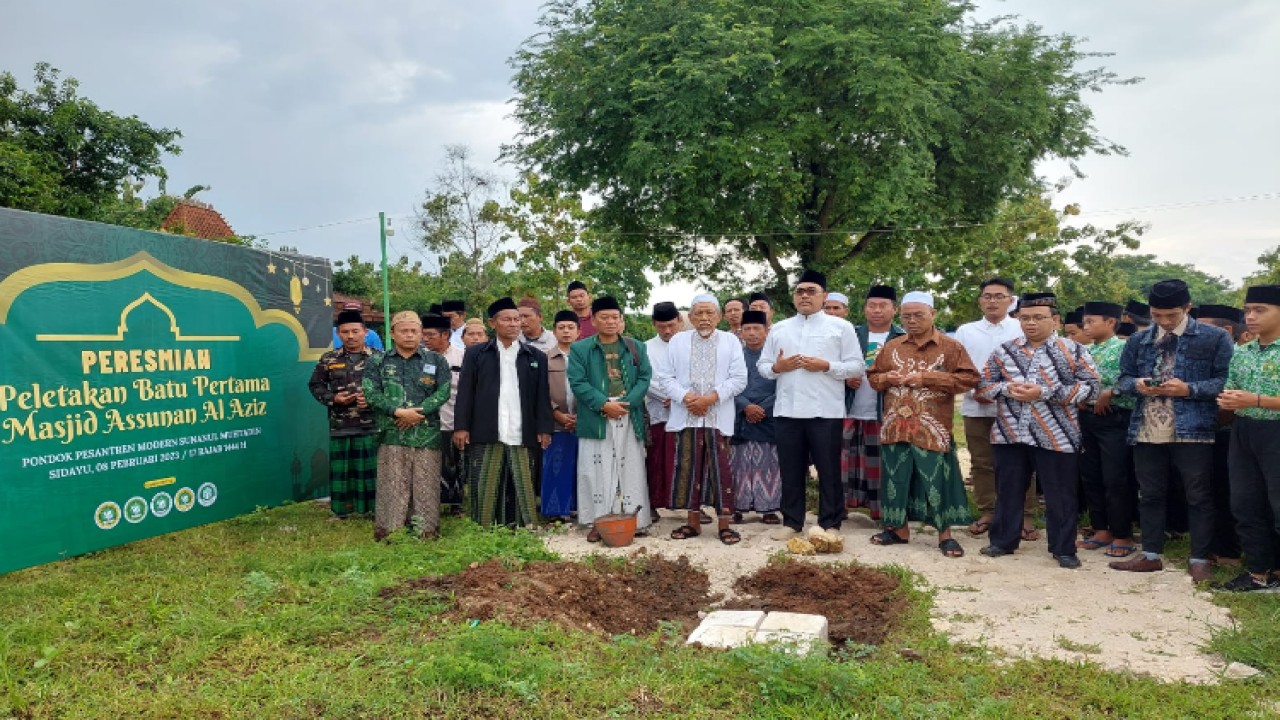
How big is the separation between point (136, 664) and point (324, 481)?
400 centimetres

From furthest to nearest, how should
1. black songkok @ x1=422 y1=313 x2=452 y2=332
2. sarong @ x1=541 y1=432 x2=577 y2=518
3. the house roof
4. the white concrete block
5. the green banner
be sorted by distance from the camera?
1. the house roof
2. black songkok @ x1=422 y1=313 x2=452 y2=332
3. sarong @ x1=541 y1=432 x2=577 y2=518
4. the green banner
5. the white concrete block

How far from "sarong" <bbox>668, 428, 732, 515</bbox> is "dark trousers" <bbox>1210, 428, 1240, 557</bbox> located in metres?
3.08

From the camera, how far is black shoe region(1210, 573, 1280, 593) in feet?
14.8

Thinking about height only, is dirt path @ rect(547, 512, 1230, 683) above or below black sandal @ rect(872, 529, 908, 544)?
below

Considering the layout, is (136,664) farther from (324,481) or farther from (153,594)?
(324,481)

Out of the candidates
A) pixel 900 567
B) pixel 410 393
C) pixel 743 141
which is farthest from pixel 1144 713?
pixel 743 141

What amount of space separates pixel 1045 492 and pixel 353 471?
17.2 ft

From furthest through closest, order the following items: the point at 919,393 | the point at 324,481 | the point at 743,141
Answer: the point at 743,141 → the point at 324,481 → the point at 919,393

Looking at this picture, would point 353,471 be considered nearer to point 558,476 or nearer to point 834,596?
point 558,476

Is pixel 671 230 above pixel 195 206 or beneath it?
beneath

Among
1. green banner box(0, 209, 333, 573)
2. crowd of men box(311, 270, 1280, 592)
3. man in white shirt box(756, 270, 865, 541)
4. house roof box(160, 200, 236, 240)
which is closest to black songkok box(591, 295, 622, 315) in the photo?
crowd of men box(311, 270, 1280, 592)

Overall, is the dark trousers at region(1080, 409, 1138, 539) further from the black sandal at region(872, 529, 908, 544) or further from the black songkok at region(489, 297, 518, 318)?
the black songkok at region(489, 297, 518, 318)

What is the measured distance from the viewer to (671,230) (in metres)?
15.8

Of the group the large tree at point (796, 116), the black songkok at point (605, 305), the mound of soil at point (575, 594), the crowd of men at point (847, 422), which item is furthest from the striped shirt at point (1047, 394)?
the large tree at point (796, 116)
